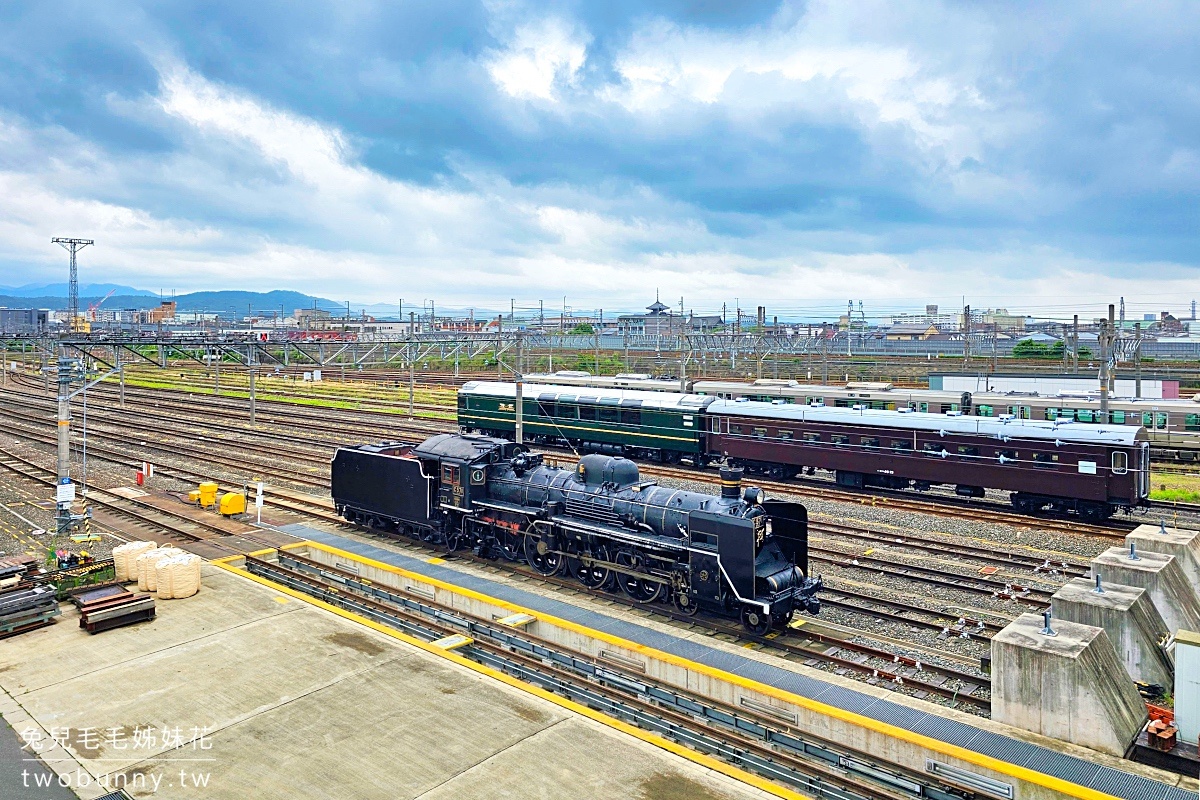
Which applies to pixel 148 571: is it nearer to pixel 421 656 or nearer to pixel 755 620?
pixel 421 656

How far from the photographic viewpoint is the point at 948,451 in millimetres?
26734

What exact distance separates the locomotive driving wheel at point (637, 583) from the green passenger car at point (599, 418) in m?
16.7

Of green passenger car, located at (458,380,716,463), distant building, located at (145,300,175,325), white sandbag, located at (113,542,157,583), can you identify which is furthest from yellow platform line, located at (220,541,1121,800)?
distant building, located at (145,300,175,325)

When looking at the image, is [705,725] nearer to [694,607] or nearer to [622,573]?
[694,607]

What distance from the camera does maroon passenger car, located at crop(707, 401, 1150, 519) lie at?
2367 cm

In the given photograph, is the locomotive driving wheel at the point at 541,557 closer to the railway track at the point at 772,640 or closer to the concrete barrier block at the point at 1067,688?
the railway track at the point at 772,640

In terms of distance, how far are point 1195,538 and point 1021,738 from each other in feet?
28.2

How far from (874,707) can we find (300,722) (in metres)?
7.96

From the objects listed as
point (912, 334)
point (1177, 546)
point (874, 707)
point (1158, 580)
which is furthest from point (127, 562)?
Result: point (912, 334)

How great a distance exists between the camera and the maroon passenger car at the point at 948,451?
23672mm

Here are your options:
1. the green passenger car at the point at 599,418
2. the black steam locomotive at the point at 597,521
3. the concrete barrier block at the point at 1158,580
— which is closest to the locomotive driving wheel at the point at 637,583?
the black steam locomotive at the point at 597,521

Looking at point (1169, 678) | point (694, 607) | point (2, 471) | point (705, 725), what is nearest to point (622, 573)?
point (694, 607)

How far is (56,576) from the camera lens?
1564 centimetres

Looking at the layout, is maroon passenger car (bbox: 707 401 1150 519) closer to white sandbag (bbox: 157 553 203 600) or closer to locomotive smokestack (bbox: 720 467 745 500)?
locomotive smokestack (bbox: 720 467 745 500)
